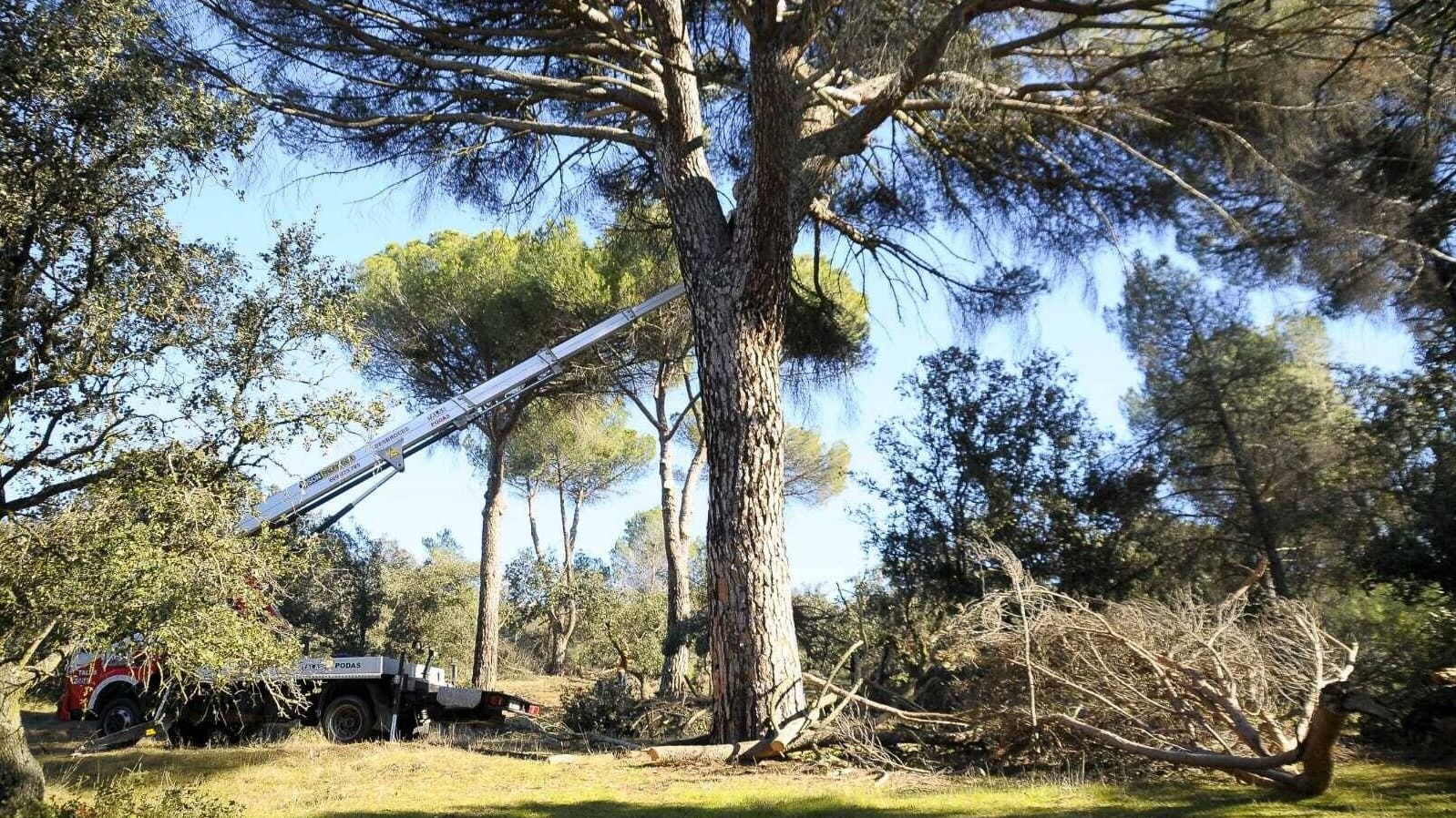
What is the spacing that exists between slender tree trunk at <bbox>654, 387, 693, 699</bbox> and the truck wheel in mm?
3603

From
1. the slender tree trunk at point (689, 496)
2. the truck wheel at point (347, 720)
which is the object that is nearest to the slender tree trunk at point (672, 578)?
the slender tree trunk at point (689, 496)

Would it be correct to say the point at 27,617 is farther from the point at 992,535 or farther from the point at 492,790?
the point at 992,535

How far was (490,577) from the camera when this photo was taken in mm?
14859

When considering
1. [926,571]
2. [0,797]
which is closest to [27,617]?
[0,797]

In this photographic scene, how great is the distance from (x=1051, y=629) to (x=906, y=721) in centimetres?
122

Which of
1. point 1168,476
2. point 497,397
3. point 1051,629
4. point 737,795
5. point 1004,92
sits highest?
point 1004,92

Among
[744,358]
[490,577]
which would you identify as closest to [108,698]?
[490,577]

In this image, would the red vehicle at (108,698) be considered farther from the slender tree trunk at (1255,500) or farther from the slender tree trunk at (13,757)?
the slender tree trunk at (1255,500)

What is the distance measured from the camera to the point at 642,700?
891 cm

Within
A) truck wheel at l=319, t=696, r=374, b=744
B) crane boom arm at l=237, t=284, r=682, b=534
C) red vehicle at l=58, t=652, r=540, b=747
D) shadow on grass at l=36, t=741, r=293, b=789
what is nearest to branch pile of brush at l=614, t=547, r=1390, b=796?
shadow on grass at l=36, t=741, r=293, b=789

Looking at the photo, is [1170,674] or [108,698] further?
[108,698]

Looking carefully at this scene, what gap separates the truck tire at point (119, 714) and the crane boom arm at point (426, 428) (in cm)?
225

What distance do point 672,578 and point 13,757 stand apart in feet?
32.6

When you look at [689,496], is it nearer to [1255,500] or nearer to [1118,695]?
[1255,500]
